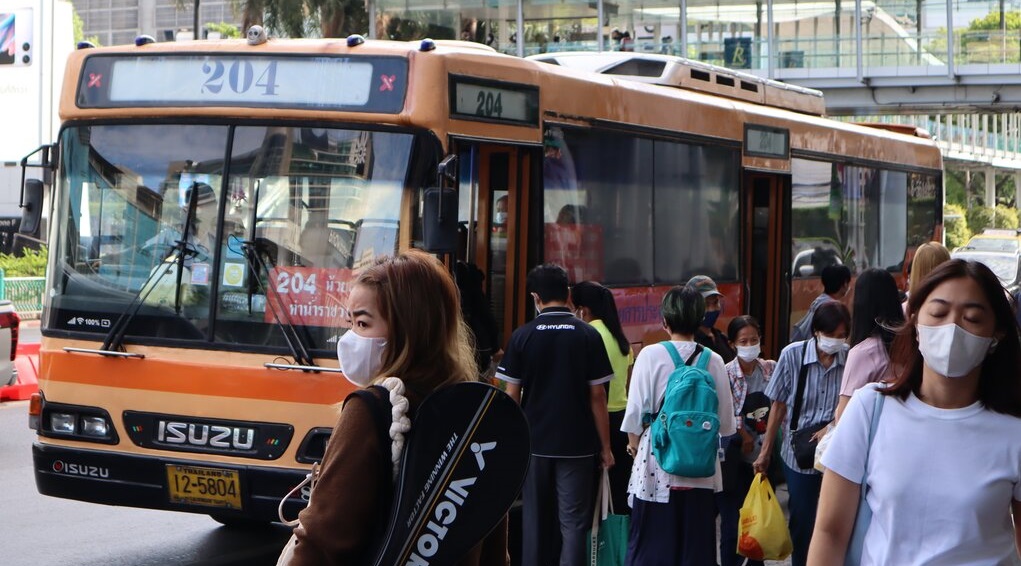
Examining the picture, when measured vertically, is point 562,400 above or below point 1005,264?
below

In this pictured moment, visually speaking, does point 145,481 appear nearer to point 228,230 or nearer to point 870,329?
point 228,230

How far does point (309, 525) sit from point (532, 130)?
20.2 ft

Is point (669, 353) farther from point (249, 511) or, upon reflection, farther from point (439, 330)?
point (439, 330)

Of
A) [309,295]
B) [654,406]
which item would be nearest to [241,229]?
[309,295]

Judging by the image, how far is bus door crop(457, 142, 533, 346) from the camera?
28.5 feet

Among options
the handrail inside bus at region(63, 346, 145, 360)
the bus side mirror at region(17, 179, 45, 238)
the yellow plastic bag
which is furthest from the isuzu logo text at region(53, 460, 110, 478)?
the yellow plastic bag

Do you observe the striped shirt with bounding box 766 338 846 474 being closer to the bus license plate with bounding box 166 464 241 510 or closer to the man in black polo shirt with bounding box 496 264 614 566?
the man in black polo shirt with bounding box 496 264 614 566

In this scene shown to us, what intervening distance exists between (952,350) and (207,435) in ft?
16.2

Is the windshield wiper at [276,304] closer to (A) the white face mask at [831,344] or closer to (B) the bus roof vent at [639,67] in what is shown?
(A) the white face mask at [831,344]

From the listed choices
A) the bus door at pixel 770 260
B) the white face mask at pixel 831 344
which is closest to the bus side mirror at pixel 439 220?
the white face mask at pixel 831 344

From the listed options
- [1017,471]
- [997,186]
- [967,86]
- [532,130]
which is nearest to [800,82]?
[967,86]

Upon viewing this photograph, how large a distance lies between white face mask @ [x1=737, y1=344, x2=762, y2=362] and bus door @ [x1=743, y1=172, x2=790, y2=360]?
4.54m

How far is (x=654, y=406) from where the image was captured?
22.0 ft

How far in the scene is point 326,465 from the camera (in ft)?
9.30
